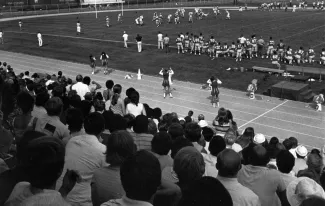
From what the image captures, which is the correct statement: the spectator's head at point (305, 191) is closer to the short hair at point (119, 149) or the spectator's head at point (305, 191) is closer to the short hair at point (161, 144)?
the short hair at point (161, 144)

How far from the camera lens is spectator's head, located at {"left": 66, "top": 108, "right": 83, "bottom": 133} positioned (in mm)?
6176

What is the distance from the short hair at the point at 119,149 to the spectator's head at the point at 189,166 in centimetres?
57

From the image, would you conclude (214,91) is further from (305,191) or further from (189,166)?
(189,166)

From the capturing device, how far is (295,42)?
32.7 m

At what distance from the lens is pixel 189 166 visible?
4.23 meters

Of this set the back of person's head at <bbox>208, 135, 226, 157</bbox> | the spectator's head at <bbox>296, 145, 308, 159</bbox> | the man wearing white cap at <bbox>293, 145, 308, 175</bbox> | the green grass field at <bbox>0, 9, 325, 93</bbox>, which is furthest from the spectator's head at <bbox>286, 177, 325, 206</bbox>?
the green grass field at <bbox>0, 9, 325, 93</bbox>

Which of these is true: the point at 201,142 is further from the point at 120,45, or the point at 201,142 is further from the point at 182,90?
the point at 120,45

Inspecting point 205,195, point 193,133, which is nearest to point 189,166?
point 205,195

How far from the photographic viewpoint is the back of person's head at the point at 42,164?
3.23m

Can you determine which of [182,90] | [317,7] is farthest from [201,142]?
[317,7]

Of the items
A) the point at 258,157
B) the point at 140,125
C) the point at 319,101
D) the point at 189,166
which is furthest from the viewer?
the point at 319,101

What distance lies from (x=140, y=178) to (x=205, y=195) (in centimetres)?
61

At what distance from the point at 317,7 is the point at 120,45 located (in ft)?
140

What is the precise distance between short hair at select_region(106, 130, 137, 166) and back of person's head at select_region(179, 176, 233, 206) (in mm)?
1572
